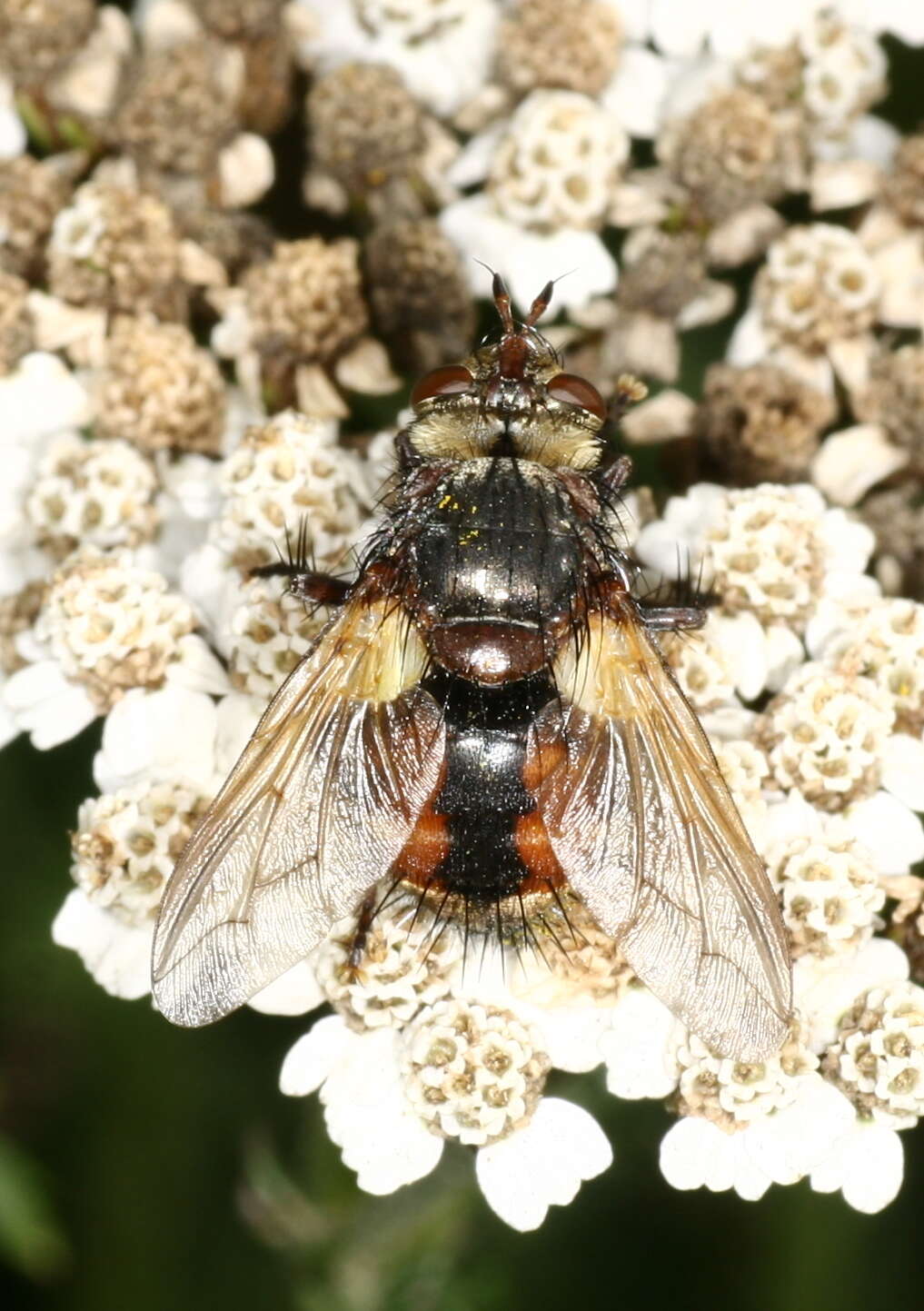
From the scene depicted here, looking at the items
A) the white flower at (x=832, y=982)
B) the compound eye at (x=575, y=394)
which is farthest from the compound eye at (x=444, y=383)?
the white flower at (x=832, y=982)

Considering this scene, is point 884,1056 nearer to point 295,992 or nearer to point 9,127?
point 295,992

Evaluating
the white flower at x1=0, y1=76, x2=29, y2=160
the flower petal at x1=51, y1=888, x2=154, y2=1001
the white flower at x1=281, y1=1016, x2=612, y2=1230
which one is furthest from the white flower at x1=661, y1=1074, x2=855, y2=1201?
the white flower at x1=0, y1=76, x2=29, y2=160

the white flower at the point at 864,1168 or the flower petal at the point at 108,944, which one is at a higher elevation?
the flower petal at the point at 108,944

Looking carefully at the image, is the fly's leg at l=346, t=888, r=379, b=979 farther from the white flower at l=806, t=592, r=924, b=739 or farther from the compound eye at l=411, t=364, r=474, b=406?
the white flower at l=806, t=592, r=924, b=739

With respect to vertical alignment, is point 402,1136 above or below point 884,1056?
below

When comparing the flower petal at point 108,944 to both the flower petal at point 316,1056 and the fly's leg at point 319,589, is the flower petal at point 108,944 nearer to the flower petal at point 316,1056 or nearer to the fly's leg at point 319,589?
the flower petal at point 316,1056

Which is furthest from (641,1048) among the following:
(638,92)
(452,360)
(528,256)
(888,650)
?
(638,92)

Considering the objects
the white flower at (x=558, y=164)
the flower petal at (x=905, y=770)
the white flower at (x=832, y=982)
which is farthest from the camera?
the white flower at (x=558, y=164)
